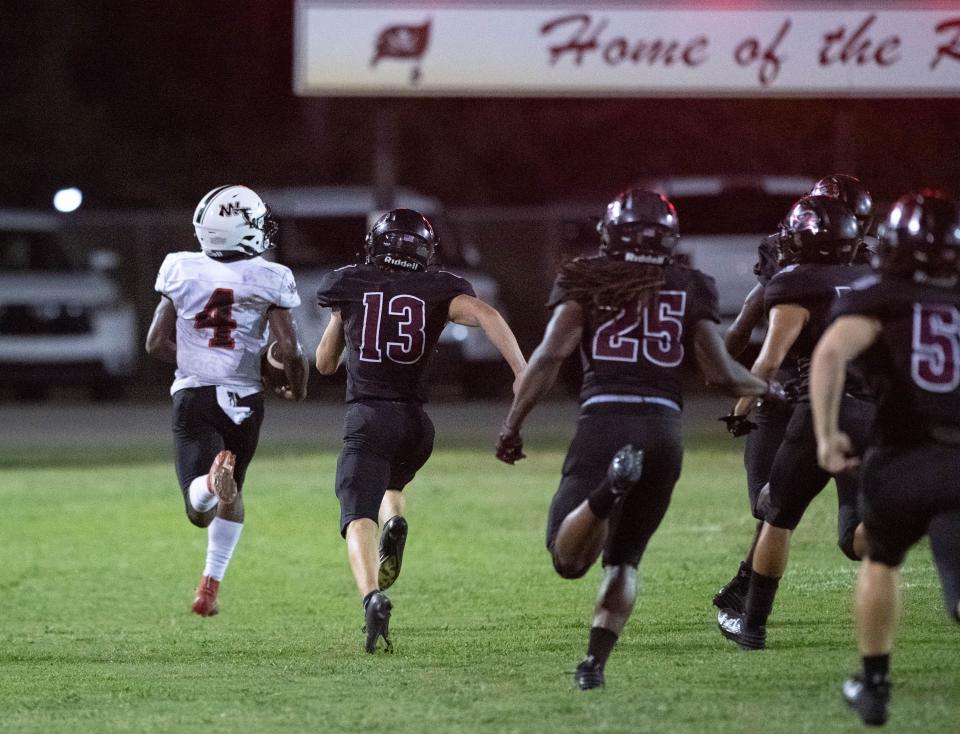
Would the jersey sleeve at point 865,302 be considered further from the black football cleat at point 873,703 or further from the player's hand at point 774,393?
the black football cleat at point 873,703

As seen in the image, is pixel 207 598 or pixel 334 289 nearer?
pixel 334 289

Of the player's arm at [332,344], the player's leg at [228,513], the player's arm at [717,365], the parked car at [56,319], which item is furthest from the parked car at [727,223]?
the player's arm at [717,365]

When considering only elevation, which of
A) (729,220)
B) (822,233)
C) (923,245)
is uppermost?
(923,245)

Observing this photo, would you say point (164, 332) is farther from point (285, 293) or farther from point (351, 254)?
point (351, 254)

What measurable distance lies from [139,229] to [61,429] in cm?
837

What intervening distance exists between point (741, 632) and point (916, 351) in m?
2.28

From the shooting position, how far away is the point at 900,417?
6.20 metres

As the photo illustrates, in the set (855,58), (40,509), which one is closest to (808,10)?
(855,58)

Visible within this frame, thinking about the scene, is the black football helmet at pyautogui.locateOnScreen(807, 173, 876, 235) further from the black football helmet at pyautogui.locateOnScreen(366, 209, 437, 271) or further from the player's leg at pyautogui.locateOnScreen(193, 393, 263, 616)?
the player's leg at pyautogui.locateOnScreen(193, 393, 263, 616)

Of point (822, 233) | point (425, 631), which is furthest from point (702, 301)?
point (425, 631)

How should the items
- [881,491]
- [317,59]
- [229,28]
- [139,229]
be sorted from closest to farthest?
1. [881,491]
2. [317,59]
3. [139,229]
4. [229,28]

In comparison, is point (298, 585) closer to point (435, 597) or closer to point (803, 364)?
point (435, 597)

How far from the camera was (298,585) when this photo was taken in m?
10.4

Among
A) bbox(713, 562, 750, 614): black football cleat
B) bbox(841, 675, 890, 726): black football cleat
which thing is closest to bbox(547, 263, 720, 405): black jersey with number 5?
bbox(841, 675, 890, 726): black football cleat
